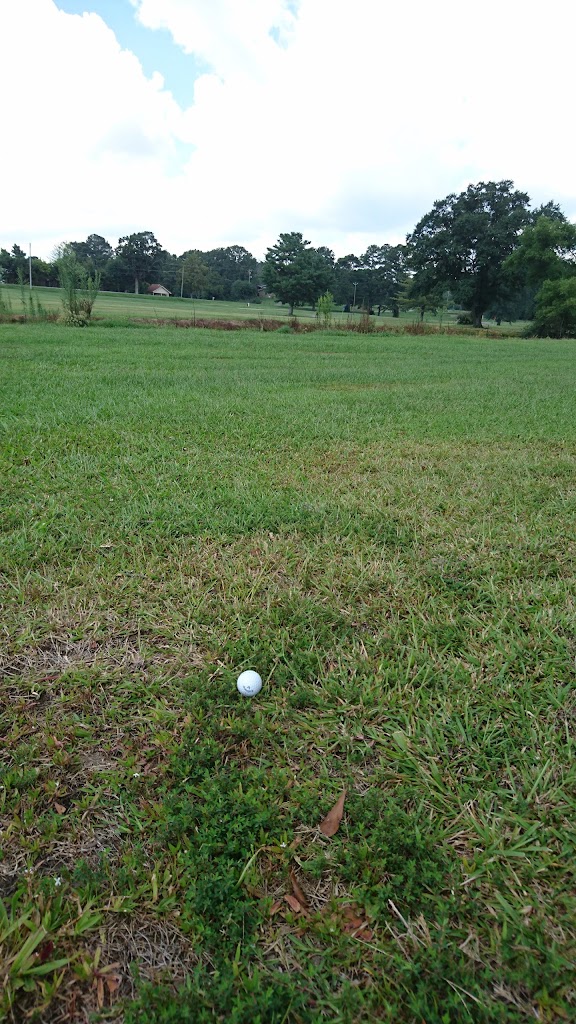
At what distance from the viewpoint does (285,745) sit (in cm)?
152

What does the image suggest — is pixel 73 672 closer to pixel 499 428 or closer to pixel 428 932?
pixel 428 932

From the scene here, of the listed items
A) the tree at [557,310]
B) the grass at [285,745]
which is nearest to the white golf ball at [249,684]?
the grass at [285,745]

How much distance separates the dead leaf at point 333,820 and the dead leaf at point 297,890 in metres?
0.12

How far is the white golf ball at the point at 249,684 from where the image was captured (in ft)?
5.47

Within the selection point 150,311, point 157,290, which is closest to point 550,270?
point 150,311

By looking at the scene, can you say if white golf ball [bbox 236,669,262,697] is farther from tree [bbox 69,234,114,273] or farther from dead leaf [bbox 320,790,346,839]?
tree [bbox 69,234,114,273]

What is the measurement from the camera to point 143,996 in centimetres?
98

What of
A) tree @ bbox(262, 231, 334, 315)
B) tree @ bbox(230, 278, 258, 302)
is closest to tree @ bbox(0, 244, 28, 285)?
tree @ bbox(262, 231, 334, 315)

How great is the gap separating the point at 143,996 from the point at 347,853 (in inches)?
19.0

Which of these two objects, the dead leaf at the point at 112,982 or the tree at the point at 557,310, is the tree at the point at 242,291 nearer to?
the tree at the point at 557,310

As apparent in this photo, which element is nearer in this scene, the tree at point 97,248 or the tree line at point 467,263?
the tree line at point 467,263

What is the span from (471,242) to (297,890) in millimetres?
45870

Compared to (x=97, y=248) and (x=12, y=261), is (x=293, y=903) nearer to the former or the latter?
(x=12, y=261)

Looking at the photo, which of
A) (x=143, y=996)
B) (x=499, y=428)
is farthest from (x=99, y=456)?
(x=499, y=428)
